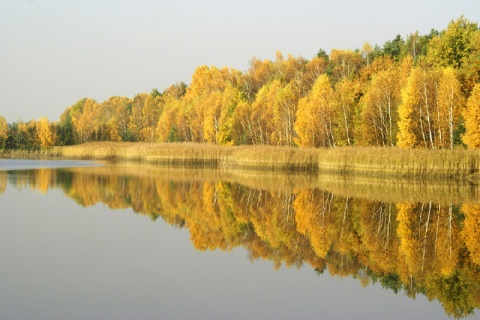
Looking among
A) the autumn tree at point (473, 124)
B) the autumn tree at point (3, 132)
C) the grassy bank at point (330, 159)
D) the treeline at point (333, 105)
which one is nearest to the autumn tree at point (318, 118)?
the treeline at point (333, 105)

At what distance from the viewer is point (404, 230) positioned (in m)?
18.0

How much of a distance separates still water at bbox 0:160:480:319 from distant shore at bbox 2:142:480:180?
6224mm

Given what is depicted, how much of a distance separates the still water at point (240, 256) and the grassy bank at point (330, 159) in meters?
6.23

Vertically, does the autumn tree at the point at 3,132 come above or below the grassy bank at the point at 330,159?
above

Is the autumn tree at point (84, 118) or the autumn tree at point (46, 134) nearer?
the autumn tree at point (46, 134)

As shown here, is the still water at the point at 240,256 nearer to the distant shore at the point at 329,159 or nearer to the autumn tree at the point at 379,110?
the distant shore at the point at 329,159

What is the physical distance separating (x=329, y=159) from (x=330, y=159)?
0.36ft

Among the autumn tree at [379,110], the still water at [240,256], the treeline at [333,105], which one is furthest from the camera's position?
the autumn tree at [379,110]

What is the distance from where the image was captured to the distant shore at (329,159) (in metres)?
33.0

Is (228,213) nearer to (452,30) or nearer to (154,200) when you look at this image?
(154,200)

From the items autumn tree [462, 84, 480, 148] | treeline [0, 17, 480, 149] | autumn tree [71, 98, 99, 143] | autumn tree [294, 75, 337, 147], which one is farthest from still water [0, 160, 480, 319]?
autumn tree [71, 98, 99, 143]

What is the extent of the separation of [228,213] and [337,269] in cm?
943

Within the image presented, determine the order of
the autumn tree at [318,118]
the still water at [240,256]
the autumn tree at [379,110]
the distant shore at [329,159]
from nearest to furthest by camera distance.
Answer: the still water at [240,256] → the distant shore at [329,159] → the autumn tree at [379,110] → the autumn tree at [318,118]

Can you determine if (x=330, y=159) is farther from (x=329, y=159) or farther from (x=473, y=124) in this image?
(x=473, y=124)
